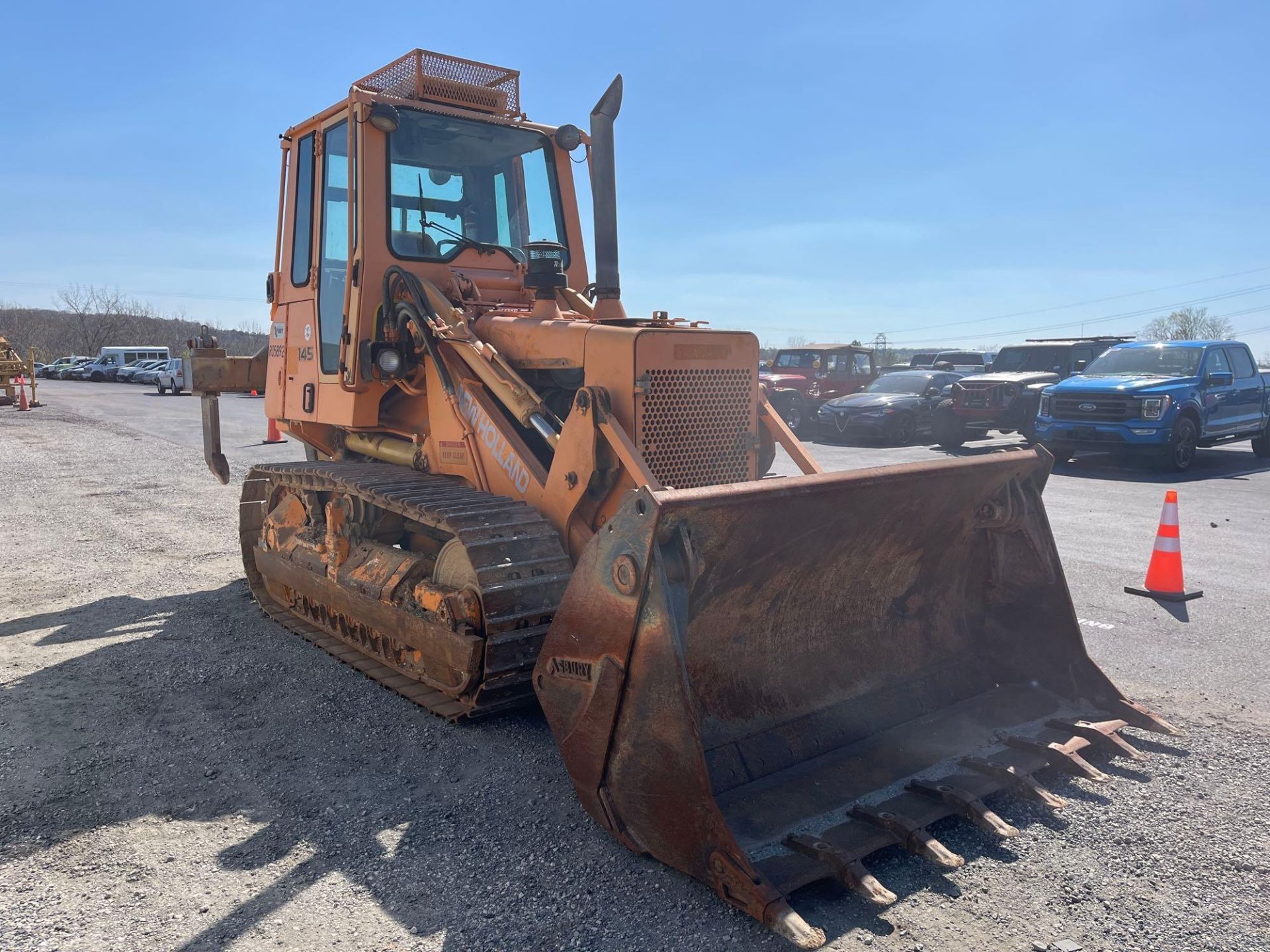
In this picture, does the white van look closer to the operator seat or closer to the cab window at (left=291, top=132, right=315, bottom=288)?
the cab window at (left=291, top=132, right=315, bottom=288)

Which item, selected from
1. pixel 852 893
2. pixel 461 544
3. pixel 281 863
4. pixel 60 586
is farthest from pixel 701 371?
pixel 60 586

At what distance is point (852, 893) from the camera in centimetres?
317

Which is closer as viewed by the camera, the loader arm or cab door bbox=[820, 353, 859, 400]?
the loader arm

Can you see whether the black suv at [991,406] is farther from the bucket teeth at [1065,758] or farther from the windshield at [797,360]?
the bucket teeth at [1065,758]

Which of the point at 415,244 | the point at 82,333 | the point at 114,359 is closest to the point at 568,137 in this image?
the point at 415,244

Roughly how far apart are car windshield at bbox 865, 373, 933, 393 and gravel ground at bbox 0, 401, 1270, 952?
14.8 meters

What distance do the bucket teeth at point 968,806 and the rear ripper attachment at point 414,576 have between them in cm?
172

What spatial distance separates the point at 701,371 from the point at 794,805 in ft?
7.03

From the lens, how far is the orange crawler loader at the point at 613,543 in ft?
10.8

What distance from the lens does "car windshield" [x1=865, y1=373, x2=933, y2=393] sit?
66.2 feet

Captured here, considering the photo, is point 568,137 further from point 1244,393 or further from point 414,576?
point 1244,393

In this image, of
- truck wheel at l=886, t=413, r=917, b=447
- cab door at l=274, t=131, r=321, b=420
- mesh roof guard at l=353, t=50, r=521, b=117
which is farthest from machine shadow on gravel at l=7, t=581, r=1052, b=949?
truck wheel at l=886, t=413, r=917, b=447

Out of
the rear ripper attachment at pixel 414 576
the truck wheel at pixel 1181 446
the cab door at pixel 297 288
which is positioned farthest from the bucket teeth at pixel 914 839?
the truck wheel at pixel 1181 446

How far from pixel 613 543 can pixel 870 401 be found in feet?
56.5
